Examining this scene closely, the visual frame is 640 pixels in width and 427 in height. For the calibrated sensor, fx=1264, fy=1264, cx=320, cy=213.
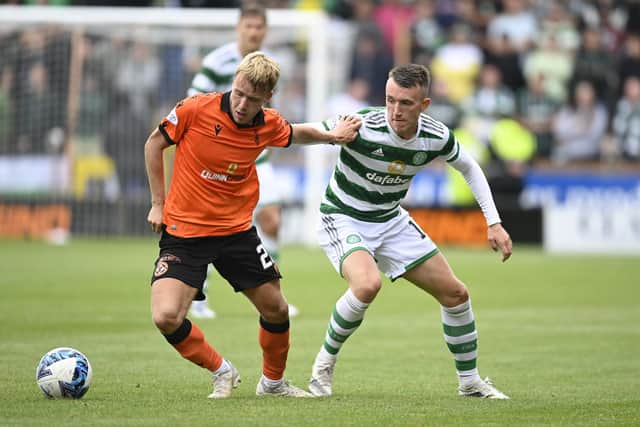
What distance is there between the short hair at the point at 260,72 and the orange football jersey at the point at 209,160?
32cm

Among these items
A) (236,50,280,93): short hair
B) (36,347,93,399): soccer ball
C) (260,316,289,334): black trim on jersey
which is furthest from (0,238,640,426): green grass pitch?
(236,50,280,93): short hair

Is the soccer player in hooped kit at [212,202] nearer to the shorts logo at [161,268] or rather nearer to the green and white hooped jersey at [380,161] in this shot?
the shorts logo at [161,268]

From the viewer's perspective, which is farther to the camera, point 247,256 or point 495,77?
point 495,77

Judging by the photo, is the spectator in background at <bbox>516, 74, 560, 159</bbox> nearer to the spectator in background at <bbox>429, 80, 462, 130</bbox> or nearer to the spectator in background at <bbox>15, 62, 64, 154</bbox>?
the spectator in background at <bbox>429, 80, 462, 130</bbox>

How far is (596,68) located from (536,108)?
1.41 meters

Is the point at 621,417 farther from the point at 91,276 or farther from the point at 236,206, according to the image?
the point at 91,276

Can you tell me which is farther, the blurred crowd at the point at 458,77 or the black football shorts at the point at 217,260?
the blurred crowd at the point at 458,77

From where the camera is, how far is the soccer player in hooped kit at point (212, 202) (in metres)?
7.38

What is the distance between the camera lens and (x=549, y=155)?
2292cm

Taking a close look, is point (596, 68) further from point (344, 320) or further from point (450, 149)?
point (344, 320)

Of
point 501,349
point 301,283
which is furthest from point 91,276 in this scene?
point 501,349

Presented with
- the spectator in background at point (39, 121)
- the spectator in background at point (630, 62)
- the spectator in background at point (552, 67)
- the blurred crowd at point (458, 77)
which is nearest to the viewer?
the blurred crowd at point (458, 77)

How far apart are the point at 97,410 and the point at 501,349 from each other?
14.6 ft

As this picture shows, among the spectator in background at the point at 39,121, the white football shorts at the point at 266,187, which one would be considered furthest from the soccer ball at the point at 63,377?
the spectator in background at the point at 39,121
